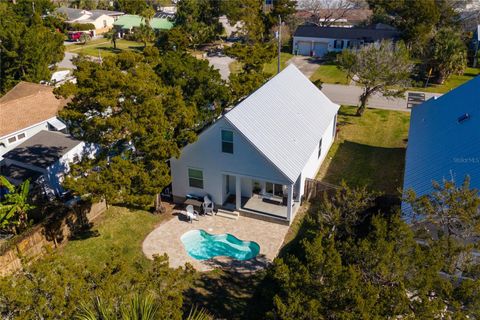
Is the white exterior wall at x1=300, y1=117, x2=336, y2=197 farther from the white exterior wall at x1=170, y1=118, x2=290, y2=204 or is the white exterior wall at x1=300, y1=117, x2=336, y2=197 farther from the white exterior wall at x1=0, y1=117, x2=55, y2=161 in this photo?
the white exterior wall at x1=0, y1=117, x2=55, y2=161

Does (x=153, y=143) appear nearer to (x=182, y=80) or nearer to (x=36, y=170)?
(x=182, y=80)

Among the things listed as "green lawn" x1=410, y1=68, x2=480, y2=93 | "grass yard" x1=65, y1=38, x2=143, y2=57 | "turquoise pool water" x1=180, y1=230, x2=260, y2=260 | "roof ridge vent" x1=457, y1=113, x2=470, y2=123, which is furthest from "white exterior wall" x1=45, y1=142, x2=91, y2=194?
"grass yard" x1=65, y1=38, x2=143, y2=57

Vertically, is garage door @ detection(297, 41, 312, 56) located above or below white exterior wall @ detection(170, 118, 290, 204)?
above

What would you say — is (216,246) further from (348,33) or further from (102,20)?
(102,20)

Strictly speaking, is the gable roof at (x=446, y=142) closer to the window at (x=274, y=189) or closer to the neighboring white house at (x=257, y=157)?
the neighboring white house at (x=257, y=157)

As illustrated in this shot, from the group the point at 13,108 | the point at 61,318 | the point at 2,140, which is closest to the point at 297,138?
the point at 61,318

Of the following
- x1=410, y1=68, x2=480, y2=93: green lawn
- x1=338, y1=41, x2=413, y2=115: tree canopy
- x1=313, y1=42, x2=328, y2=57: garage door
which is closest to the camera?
x1=338, y1=41, x2=413, y2=115: tree canopy
